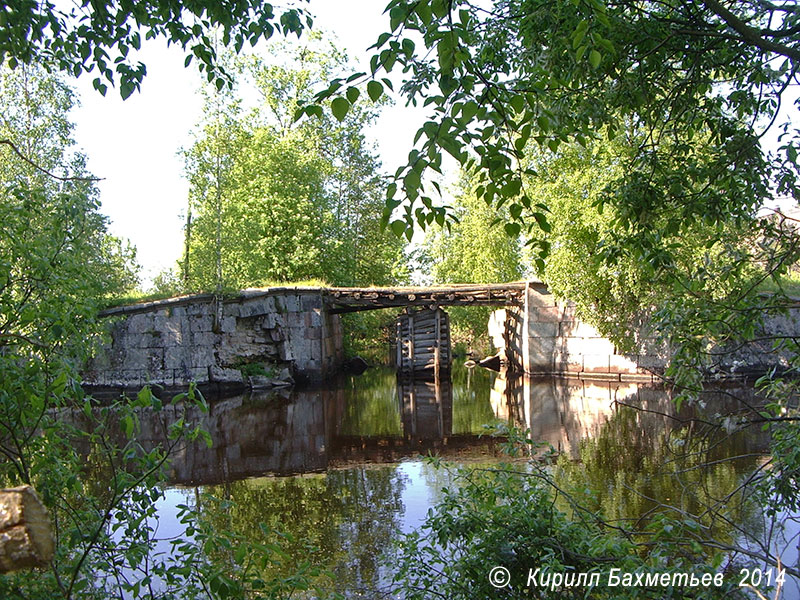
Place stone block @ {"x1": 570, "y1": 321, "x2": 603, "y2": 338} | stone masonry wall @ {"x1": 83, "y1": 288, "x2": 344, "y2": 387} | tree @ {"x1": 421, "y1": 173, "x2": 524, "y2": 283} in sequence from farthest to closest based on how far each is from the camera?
tree @ {"x1": 421, "y1": 173, "x2": 524, "y2": 283} → stone block @ {"x1": 570, "y1": 321, "x2": 603, "y2": 338} → stone masonry wall @ {"x1": 83, "y1": 288, "x2": 344, "y2": 387}

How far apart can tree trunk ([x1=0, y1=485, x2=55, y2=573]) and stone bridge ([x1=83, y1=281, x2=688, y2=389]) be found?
58.4ft

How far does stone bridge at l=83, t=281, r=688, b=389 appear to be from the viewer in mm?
18953

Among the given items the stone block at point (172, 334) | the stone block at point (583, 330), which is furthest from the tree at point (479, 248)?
the stone block at point (172, 334)

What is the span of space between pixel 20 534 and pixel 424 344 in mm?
22302

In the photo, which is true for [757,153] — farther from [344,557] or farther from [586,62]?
[344,557]

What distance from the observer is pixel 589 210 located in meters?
17.1

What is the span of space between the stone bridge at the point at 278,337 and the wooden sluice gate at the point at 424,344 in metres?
0.66

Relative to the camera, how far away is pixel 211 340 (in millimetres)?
19656

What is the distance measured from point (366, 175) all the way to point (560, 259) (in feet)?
42.6

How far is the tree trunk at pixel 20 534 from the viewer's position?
170 cm

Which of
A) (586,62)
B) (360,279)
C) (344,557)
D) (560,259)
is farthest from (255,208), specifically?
(586,62)

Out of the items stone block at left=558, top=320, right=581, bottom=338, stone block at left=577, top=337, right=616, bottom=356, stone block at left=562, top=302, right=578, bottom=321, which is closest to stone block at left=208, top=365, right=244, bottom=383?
stone block at left=558, top=320, right=581, bottom=338

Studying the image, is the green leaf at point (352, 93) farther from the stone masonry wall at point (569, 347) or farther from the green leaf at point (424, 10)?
the stone masonry wall at point (569, 347)

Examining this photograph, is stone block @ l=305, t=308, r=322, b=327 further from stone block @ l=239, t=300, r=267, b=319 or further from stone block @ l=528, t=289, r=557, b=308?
stone block @ l=528, t=289, r=557, b=308
